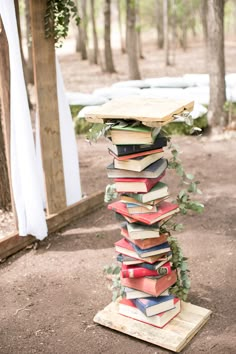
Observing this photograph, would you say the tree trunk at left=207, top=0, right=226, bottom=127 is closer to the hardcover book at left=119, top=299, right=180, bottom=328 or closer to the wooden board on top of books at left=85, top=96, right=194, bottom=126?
the wooden board on top of books at left=85, top=96, right=194, bottom=126

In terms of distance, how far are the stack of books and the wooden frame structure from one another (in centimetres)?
170

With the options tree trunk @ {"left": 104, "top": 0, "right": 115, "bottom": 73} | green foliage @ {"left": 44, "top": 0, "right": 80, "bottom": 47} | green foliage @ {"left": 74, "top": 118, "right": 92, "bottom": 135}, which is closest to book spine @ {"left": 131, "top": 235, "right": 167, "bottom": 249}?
green foliage @ {"left": 44, "top": 0, "right": 80, "bottom": 47}

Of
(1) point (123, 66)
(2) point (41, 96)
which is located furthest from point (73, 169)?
(1) point (123, 66)

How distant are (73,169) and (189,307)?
239 centimetres

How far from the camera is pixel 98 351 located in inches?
137

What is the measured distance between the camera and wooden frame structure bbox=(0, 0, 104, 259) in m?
4.98

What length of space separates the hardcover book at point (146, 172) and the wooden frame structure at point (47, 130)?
1724mm

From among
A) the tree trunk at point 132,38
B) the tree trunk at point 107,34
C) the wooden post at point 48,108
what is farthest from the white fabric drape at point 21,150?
the tree trunk at point 107,34

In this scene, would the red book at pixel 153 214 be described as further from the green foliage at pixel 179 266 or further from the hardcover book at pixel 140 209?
the green foliage at pixel 179 266

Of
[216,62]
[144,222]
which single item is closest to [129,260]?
[144,222]

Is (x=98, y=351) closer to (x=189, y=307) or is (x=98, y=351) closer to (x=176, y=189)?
(x=189, y=307)

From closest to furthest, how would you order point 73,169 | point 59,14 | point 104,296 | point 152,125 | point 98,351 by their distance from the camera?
point 152,125, point 98,351, point 104,296, point 59,14, point 73,169

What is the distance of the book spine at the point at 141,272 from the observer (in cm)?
352

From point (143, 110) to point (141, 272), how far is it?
1.08m
